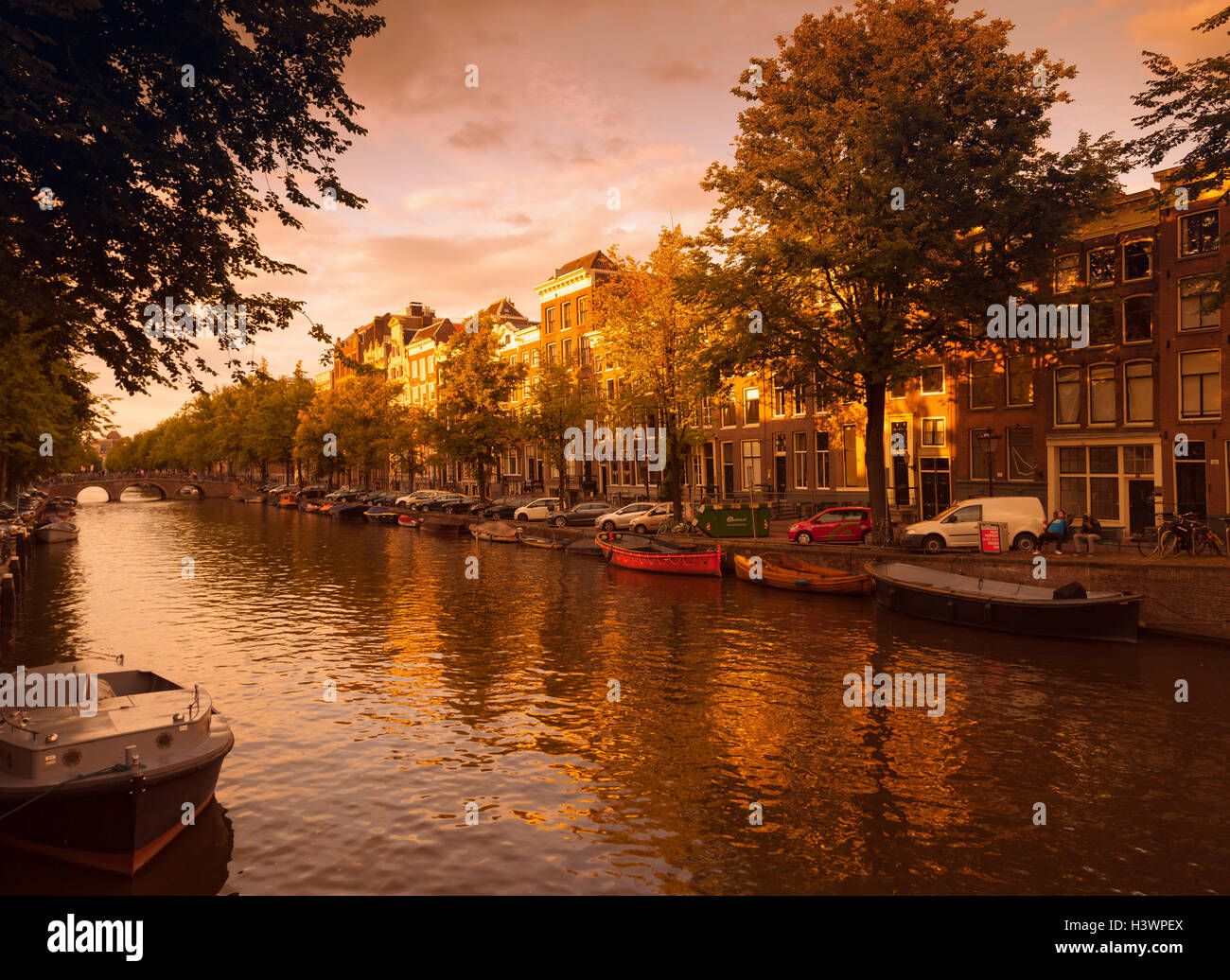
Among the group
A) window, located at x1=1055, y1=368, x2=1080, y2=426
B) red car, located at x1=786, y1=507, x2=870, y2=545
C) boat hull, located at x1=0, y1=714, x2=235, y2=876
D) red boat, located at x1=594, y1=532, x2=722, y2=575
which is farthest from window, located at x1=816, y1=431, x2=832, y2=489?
boat hull, located at x1=0, y1=714, x2=235, y2=876

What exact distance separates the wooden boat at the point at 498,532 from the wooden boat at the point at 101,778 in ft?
127

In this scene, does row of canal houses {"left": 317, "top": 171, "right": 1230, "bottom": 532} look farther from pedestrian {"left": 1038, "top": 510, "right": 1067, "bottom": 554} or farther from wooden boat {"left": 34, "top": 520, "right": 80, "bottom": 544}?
wooden boat {"left": 34, "top": 520, "right": 80, "bottom": 544}

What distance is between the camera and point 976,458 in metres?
37.7

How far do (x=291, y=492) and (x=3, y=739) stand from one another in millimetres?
90726

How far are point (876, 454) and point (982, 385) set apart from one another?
10009 millimetres

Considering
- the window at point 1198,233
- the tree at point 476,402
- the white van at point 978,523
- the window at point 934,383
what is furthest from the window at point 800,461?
the tree at point 476,402

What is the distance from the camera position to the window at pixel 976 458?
37281 millimetres

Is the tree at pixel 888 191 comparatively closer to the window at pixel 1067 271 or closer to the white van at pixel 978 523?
the white van at pixel 978 523

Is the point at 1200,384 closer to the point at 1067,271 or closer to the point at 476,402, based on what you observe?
the point at 1067,271

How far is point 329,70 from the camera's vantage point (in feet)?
43.0

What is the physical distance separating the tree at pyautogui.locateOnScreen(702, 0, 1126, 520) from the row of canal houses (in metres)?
2.18

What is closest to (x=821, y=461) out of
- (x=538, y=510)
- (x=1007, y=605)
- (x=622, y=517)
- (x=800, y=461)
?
(x=800, y=461)
